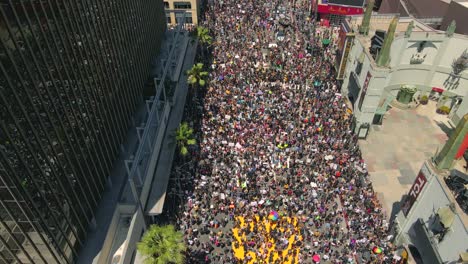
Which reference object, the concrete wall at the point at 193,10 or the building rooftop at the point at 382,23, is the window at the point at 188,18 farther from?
the building rooftop at the point at 382,23

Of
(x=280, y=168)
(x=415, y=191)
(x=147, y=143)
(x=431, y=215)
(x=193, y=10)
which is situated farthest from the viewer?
(x=193, y=10)

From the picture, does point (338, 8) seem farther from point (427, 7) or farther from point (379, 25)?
point (379, 25)

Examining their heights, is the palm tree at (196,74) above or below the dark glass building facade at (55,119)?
below

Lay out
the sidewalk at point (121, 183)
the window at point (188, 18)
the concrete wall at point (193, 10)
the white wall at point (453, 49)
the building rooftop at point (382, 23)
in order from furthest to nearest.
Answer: the window at point (188, 18), the concrete wall at point (193, 10), the building rooftop at point (382, 23), the white wall at point (453, 49), the sidewalk at point (121, 183)

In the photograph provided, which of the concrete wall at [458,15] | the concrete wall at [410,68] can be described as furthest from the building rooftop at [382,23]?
the concrete wall at [458,15]

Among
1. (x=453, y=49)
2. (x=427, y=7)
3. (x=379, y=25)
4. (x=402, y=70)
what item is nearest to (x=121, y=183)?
(x=402, y=70)

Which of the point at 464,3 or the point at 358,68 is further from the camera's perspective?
the point at 464,3
